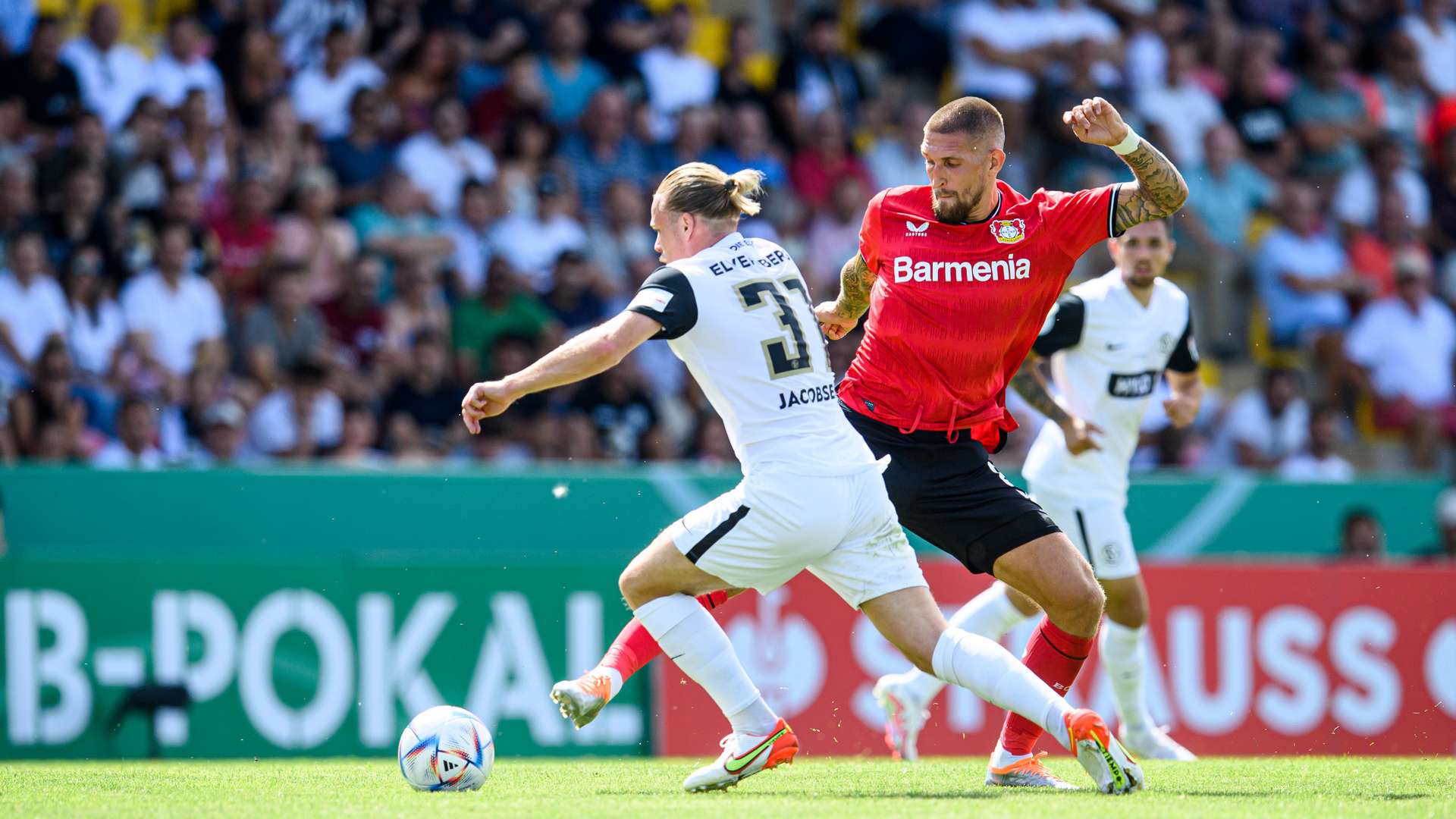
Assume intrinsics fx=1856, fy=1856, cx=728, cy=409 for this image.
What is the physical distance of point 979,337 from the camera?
7305 mm

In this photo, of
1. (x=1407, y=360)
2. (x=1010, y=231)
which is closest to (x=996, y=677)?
(x=1010, y=231)

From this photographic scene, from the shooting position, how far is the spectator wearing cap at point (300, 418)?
41.1ft

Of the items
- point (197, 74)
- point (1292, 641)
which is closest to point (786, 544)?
point (1292, 641)

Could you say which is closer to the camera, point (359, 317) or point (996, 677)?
point (996, 677)

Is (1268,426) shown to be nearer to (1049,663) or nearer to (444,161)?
(444,161)

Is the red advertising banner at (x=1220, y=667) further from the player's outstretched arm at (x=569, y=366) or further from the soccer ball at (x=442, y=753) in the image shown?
the player's outstretched arm at (x=569, y=366)

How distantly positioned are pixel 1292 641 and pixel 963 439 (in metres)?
5.48

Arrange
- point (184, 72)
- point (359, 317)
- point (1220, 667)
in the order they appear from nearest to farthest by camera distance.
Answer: point (1220, 667) → point (359, 317) → point (184, 72)

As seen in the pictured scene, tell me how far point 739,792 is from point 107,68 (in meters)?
9.23

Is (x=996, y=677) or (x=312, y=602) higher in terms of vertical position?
(x=996, y=677)

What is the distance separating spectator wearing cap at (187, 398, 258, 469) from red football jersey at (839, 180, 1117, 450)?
587 cm

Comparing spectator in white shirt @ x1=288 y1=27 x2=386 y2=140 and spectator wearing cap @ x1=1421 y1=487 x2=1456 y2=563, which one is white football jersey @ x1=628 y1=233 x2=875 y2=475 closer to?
spectator in white shirt @ x1=288 y1=27 x2=386 y2=140

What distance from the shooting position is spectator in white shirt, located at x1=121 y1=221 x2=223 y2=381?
12664mm

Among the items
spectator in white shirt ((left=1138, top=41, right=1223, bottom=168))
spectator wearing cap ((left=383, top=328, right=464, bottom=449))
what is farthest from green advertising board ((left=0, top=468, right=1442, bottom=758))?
spectator in white shirt ((left=1138, top=41, right=1223, bottom=168))
